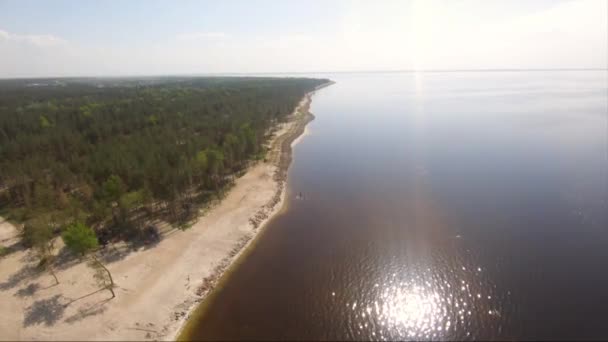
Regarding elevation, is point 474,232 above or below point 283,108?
below

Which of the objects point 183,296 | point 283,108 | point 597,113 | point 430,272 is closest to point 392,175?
point 430,272

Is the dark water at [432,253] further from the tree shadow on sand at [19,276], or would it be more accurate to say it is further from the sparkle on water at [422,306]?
the tree shadow on sand at [19,276]

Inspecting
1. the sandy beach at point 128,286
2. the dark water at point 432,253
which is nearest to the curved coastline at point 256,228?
Result: the sandy beach at point 128,286

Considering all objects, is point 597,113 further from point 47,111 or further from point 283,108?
point 47,111

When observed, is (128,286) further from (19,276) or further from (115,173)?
(115,173)

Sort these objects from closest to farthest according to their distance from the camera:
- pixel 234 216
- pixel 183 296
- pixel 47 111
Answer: pixel 183 296
pixel 234 216
pixel 47 111

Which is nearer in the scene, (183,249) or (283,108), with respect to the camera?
(183,249)

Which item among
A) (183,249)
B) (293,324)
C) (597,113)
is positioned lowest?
(293,324)

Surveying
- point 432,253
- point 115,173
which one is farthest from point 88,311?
point 432,253
